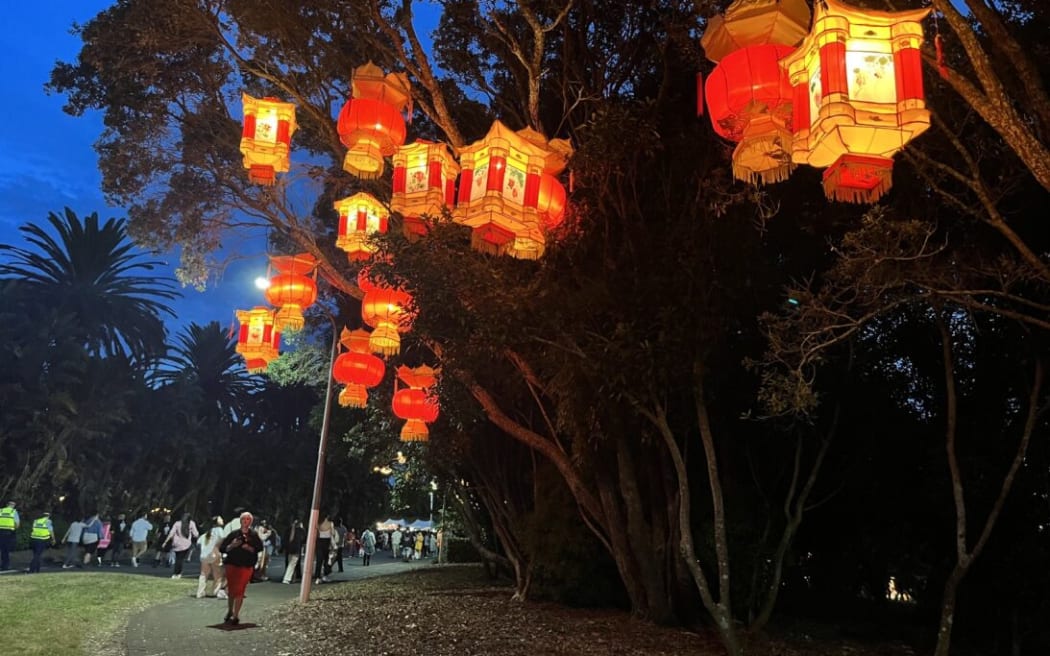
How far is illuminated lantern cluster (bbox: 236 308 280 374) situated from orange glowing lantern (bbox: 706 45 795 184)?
10.0m

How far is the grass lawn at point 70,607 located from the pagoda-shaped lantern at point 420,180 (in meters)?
6.33

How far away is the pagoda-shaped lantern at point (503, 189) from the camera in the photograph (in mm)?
7504

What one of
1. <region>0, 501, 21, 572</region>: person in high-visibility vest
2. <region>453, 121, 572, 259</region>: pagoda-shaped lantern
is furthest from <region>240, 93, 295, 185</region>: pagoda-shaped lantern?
<region>0, 501, 21, 572</region>: person in high-visibility vest

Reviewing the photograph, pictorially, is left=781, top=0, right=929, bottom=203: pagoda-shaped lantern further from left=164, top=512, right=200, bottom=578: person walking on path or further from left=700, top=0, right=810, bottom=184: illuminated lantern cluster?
left=164, top=512, right=200, bottom=578: person walking on path

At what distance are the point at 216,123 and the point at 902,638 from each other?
51.4ft

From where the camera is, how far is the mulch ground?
29.5 ft

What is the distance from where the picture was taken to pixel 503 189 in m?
7.56

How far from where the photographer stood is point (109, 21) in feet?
41.1

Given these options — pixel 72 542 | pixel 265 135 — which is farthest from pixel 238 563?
pixel 72 542

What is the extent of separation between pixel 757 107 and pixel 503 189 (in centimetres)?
272

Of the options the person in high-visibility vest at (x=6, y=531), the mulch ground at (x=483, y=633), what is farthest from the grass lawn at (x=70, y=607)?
the mulch ground at (x=483, y=633)

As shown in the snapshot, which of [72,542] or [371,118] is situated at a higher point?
[371,118]

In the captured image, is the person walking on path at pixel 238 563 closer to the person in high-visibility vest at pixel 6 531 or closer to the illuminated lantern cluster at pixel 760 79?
the illuminated lantern cluster at pixel 760 79

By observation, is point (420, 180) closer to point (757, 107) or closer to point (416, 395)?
point (757, 107)
